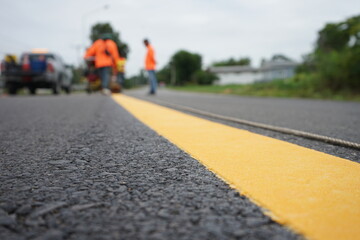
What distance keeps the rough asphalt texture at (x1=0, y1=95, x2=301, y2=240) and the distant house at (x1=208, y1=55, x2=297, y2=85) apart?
223 ft

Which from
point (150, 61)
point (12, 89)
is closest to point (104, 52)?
point (150, 61)

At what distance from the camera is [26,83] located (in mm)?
10148

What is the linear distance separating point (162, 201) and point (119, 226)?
0.63ft

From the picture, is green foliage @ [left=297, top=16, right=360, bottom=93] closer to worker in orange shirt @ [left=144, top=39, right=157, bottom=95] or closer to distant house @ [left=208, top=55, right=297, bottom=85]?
worker in orange shirt @ [left=144, top=39, right=157, bottom=95]

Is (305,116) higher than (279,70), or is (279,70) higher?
(279,70)

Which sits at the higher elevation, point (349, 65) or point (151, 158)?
point (349, 65)

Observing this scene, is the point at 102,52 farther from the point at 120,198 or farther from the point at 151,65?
the point at 120,198

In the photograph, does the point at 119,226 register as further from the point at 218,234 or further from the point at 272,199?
the point at 272,199

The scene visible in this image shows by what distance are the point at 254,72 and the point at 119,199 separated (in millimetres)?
74938

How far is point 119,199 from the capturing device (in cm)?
91

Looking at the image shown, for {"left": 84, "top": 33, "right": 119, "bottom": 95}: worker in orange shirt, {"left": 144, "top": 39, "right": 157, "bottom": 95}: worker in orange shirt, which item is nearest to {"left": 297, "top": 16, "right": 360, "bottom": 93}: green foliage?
{"left": 144, "top": 39, "right": 157, "bottom": 95}: worker in orange shirt

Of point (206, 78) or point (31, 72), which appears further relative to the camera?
point (206, 78)

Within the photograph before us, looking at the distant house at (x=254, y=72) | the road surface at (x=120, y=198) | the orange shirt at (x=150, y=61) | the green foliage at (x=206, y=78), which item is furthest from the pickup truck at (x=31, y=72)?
the green foliage at (x=206, y=78)

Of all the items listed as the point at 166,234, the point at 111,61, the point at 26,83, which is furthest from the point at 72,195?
the point at 26,83
